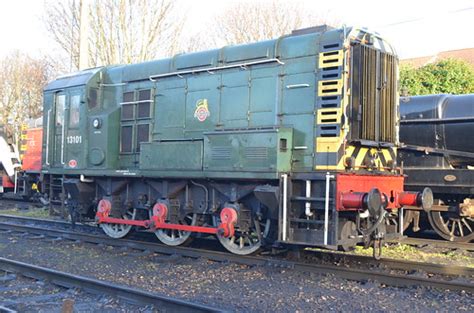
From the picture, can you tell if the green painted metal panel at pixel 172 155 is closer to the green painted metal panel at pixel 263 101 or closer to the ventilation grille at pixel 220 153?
the ventilation grille at pixel 220 153

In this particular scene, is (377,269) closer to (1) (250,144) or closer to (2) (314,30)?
(1) (250,144)

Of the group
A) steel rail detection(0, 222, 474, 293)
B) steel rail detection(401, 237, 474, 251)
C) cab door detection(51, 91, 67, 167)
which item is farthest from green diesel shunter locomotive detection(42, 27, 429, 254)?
steel rail detection(401, 237, 474, 251)

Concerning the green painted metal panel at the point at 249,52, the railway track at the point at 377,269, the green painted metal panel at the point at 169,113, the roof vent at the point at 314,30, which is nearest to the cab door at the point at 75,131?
the green painted metal panel at the point at 169,113

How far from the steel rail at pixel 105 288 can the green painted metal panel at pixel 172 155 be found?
9.38ft

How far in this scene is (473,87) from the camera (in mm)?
19859

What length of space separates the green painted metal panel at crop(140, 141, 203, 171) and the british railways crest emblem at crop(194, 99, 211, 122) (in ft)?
2.17

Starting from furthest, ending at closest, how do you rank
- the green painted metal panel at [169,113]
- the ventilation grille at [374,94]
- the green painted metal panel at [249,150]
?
1. the green painted metal panel at [169,113]
2. the ventilation grille at [374,94]
3. the green painted metal panel at [249,150]

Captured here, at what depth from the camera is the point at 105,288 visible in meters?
6.30

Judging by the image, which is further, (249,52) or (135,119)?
(135,119)

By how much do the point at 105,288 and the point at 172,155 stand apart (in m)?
3.38

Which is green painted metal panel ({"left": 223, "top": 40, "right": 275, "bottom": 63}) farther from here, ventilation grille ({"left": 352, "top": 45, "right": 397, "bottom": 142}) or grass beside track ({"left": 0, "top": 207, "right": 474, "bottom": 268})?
grass beside track ({"left": 0, "top": 207, "right": 474, "bottom": 268})

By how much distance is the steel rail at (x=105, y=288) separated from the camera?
5430mm

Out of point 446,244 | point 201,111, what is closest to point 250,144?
point 201,111

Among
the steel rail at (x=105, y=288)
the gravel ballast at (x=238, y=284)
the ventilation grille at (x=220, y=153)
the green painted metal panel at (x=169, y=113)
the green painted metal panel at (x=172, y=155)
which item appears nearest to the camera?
the steel rail at (x=105, y=288)
